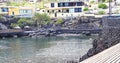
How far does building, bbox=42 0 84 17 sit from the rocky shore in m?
34.0

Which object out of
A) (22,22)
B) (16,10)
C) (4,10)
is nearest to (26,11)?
(16,10)

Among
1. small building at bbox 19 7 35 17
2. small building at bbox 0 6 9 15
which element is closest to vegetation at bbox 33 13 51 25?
small building at bbox 19 7 35 17

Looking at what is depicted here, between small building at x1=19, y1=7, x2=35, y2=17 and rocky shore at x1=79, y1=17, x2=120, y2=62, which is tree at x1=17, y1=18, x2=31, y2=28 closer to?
small building at x1=19, y1=7, x2=35, y2=17

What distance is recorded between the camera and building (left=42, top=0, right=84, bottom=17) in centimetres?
6762

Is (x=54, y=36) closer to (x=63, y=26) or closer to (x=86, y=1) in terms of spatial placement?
(x=63, y=26)

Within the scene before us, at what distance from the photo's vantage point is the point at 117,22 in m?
31.8

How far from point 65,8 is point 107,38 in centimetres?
4179

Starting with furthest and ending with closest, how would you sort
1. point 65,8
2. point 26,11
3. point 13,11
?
point 13,11 → point 26,11 → point 65,8

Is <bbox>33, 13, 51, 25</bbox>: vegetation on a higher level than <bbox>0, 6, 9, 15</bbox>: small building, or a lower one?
lower

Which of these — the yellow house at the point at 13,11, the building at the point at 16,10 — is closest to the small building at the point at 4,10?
the building at the point at 16,10

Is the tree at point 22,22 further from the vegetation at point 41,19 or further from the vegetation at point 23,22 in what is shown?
the vegetation at point 41,19

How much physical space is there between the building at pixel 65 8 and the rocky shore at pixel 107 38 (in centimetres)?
3404

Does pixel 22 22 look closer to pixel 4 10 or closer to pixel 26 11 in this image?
pixel 26 11

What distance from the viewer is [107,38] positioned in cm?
2689
